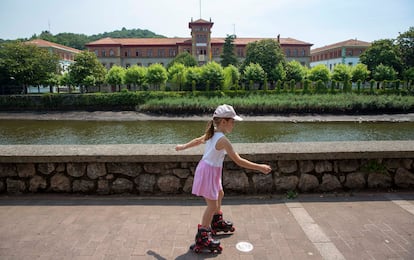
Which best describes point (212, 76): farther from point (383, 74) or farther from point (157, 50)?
point (157, 50)

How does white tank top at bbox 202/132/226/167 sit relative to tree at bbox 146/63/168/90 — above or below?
below

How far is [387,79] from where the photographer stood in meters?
52.6

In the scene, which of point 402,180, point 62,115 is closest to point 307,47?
point 62,115

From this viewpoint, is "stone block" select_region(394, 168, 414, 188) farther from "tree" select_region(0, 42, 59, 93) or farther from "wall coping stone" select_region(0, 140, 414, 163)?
"tree" select_region(0, 42, 59, 93)

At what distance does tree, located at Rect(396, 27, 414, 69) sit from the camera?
6016 centimetres

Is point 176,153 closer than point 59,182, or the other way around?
point 176,153

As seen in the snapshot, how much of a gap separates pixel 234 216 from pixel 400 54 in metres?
69.9

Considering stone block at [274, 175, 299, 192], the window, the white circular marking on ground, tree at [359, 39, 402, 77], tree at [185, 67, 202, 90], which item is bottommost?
the white circular marking on ground

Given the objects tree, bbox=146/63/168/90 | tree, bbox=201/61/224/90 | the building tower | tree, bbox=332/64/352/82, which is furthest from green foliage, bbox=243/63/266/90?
the building tower

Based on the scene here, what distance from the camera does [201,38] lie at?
74688mm

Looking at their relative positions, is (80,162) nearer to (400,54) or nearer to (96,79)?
(96,79)

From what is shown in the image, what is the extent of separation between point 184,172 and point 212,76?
42.9m

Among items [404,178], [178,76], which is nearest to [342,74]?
[178,76]

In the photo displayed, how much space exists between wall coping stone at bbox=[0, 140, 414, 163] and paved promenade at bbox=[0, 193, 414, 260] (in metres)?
0.60
